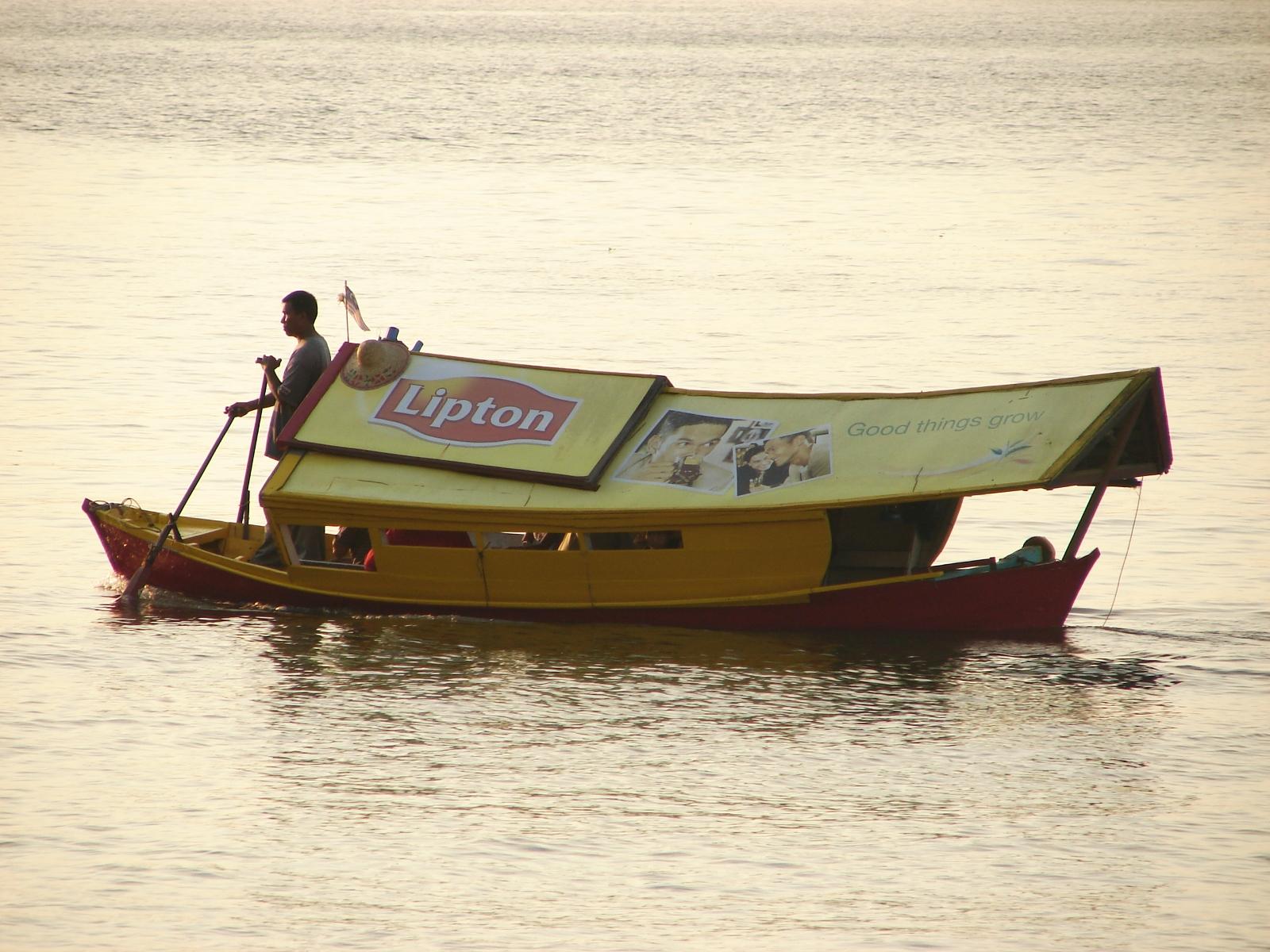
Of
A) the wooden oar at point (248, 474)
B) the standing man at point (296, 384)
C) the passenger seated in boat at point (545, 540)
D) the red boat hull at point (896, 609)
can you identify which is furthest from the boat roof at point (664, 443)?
the red boat hull at point (896, 609)

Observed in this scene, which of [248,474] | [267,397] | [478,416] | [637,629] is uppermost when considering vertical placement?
[267,397]

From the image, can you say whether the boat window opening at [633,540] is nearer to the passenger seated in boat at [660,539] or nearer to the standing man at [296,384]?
the passenger seated in boat at [660,539]

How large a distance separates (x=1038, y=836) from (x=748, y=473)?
12.9ft

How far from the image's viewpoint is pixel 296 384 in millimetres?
15523

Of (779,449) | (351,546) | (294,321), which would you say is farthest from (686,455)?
(294,321)

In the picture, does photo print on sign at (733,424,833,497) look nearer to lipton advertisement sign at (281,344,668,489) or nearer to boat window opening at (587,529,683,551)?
boat window opening at (587,529,683,551)

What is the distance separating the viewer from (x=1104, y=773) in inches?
492

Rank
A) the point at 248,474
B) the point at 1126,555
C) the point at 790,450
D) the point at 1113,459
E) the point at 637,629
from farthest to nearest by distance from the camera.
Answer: the point at 1126,555 < the point at 248,474 < the point at 637,629 < the point at 790,450 < the point at 1113,459

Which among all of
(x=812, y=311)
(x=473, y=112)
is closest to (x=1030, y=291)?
(x=812, y=311)

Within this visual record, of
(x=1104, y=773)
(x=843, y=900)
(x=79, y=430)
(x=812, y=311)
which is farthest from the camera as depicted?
(x=812, y=311)

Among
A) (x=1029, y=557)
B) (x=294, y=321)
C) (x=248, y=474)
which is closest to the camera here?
(x=1029, y=557)

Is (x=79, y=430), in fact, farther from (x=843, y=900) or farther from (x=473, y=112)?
(x=473, y=112)

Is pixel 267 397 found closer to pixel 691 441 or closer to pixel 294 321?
pixel 294 321

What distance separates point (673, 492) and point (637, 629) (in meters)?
1.36
